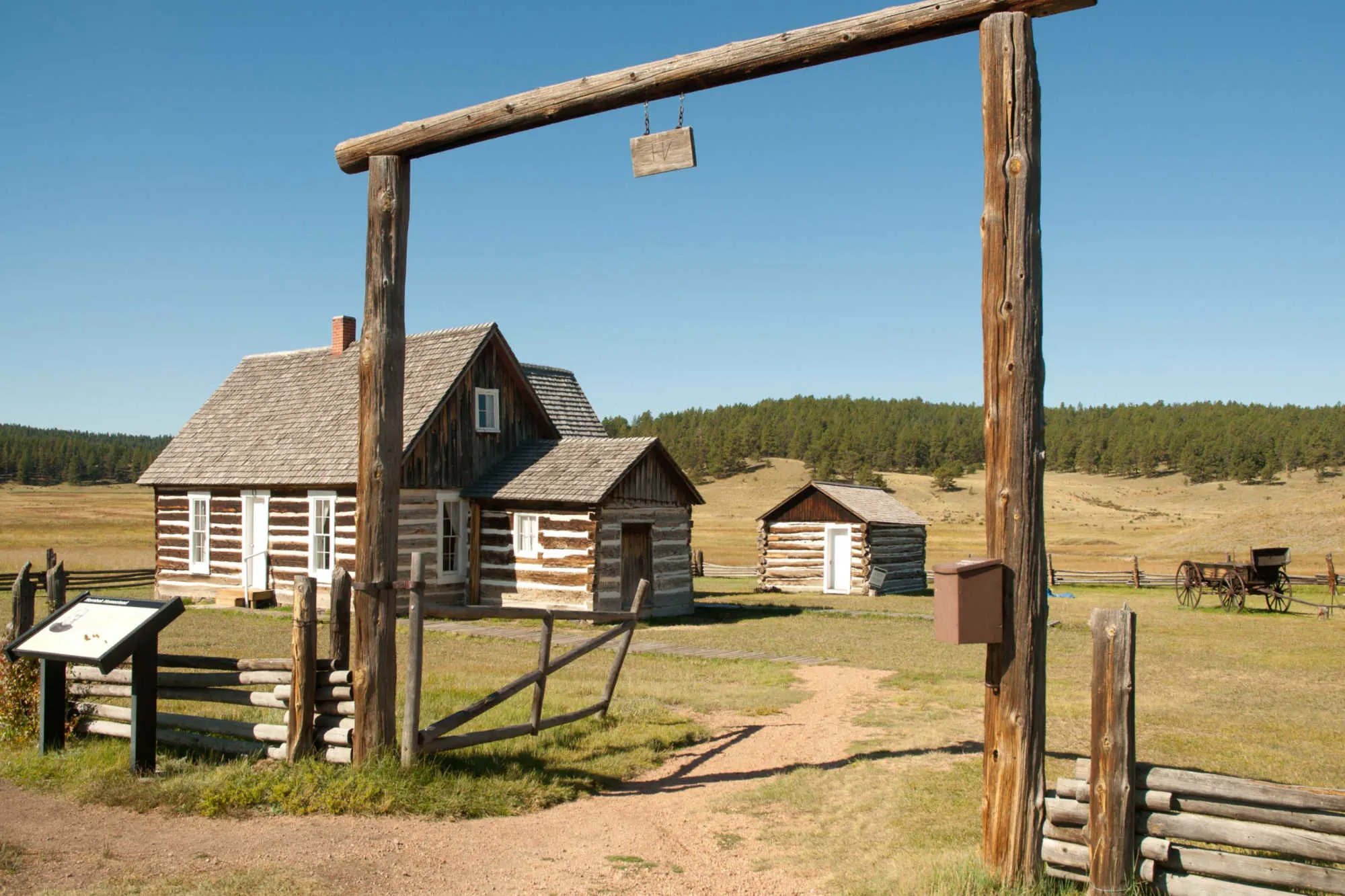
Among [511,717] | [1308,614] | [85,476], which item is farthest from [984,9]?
[85,476]

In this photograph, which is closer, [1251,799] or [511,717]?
[1251,799]

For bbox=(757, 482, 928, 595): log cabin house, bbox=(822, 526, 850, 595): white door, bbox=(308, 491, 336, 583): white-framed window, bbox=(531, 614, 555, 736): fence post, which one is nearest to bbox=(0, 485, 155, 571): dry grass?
bbox=(308, 491, 336, 583): white-framed window

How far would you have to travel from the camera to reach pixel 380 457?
7945mm

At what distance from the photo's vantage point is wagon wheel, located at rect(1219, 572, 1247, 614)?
26.2m

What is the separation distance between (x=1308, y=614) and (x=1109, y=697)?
24.9 m

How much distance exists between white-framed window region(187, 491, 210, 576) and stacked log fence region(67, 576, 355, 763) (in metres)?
17.4

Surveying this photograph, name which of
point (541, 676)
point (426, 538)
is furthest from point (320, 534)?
point (541, 676)

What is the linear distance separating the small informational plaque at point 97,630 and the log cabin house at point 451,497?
12629mm

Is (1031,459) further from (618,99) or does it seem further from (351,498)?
(351,498)

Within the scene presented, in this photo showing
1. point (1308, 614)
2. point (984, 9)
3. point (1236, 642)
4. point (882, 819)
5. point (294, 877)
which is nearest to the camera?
point (294, 877)

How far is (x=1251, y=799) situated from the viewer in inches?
198

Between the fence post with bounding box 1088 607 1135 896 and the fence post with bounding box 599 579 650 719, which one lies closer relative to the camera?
the fence post with bounding box 1088 607 1135 896

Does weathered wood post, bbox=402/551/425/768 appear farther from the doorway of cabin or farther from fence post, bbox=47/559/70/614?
the doorway of cabin

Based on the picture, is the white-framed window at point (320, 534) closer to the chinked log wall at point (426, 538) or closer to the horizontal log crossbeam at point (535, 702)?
the chinked log wall at point (426, 538)
